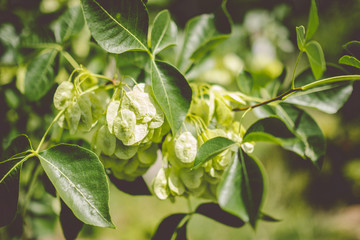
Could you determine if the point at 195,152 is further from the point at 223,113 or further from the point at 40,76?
the point at 40,76

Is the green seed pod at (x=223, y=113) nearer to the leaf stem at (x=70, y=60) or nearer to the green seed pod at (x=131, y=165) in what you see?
the green seed pod at (x=131, y=165)

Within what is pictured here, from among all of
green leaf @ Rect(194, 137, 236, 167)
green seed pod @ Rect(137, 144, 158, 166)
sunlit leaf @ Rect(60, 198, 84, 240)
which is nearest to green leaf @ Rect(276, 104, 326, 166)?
green leaf @ Rect(194, 137, 236, 167)

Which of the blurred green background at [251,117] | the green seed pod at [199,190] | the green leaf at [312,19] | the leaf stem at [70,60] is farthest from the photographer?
the blurred green background at [251,117]

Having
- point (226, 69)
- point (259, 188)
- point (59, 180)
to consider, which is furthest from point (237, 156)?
point (226, 69)

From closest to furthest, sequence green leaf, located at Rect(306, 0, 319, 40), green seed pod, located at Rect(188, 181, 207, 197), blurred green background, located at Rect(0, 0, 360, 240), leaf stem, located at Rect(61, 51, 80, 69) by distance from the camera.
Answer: green leaf, located at Rect(306, 0, 319, 40) → green seed pod, located at Rect(188, 181, 207, 197) → leaf stem, located at Rect(61, 51, 80, 69) → blurred green background, located at Rect(0, 0, 360, 240)

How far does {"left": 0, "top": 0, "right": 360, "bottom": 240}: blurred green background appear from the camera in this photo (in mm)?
1146

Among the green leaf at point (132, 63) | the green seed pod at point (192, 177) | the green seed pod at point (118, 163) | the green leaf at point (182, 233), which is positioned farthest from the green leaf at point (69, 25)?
the green leaf at point (182, 233)

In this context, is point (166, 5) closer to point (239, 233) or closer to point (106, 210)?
point (106, 210)

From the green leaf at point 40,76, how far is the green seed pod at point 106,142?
1.31 ft

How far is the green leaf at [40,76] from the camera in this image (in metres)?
0.94

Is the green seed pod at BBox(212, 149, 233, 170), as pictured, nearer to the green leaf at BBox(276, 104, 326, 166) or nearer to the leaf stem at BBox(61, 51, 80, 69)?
the green leaf at BBox(276, 104, 326, 166)

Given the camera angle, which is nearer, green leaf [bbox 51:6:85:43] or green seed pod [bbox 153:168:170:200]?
green seed pod [bbox 153:168:170:200]

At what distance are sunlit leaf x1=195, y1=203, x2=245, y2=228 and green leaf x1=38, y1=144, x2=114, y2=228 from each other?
40 centimetres

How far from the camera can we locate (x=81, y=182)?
22.2 inches
